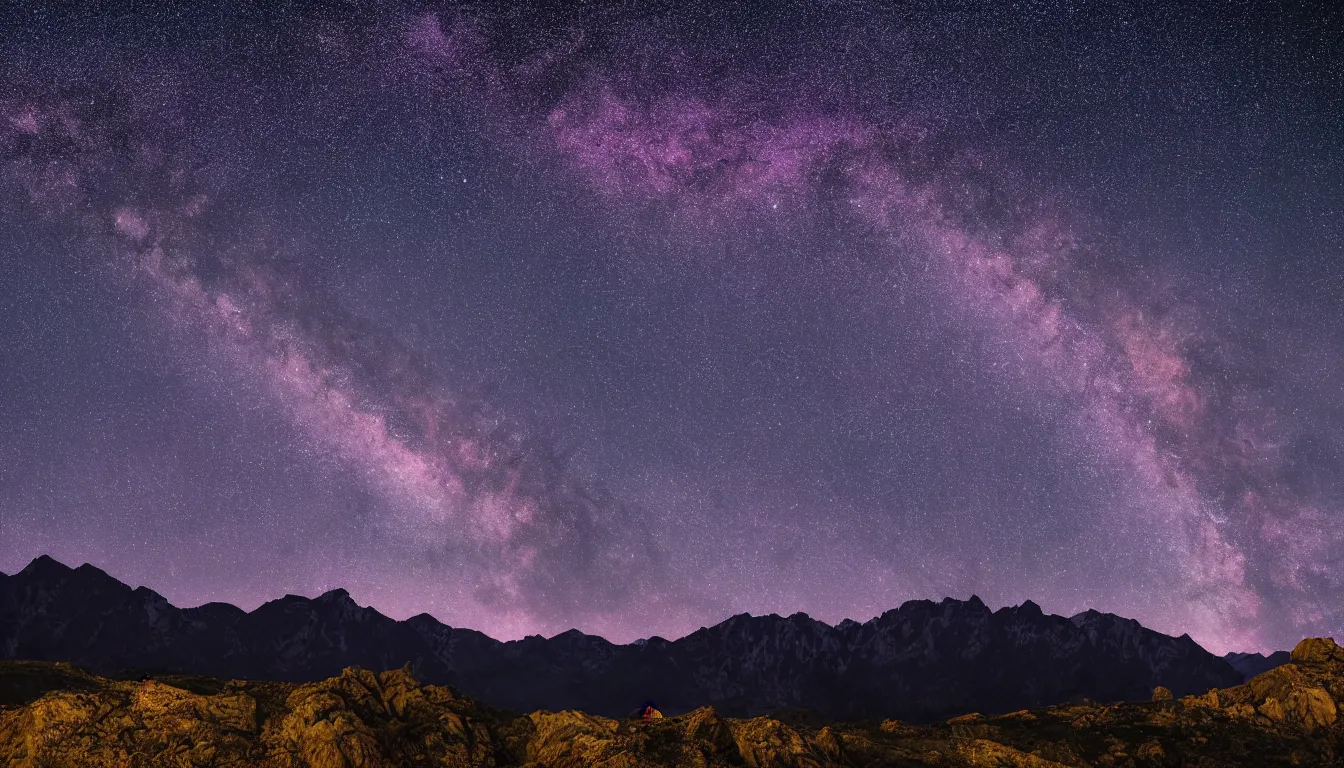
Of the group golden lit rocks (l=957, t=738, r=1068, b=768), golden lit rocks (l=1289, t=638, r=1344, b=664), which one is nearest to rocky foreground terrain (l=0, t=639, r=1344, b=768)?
golden lit rocks (l=957, t=738, r=1068, b=768)

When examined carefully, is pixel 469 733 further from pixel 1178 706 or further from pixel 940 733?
pixel 1178 706

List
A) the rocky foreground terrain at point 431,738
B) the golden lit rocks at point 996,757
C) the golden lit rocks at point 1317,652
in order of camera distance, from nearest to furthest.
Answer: the rocky foreground terrain at point 431,738
the golden lit rocks at point 996,757
the golden lit rocks at point 1317,652

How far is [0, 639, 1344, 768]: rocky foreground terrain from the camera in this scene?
54.3 metres

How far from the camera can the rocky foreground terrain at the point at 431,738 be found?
54344 millimetres

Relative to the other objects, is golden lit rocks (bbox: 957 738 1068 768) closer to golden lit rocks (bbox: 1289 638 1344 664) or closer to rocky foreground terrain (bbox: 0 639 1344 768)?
rocky foreground terrain (bbox: 0 639 1344 768)

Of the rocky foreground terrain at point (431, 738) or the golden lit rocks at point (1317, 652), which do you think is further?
the golden lit rocks at point (1317, 652)

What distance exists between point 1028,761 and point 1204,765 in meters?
22.3

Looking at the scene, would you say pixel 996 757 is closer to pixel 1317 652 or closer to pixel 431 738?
pixel 431 738

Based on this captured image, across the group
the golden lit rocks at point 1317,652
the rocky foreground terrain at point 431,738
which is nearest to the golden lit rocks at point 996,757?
the rocky foreground terrain at point 431,738

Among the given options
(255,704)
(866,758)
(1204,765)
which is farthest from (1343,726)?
(255,704)

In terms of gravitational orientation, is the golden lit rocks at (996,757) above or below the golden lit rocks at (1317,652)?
below

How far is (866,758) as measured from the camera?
2454 inches

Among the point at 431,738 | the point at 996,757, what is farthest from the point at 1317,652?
the point at 431,738

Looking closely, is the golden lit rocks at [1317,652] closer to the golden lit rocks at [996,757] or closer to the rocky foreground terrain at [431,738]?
the rocky foreground terrain at [431,738]
